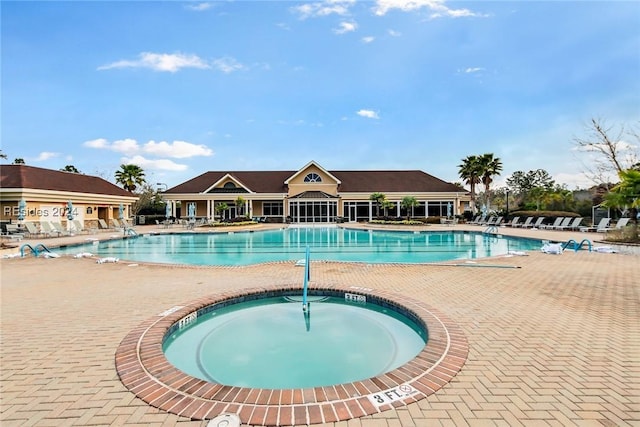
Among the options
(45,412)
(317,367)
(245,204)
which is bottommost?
(317,367)

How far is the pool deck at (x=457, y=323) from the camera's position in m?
2.70

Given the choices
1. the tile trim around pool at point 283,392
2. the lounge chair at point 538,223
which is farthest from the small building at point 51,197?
the lounge chair at point 538,223

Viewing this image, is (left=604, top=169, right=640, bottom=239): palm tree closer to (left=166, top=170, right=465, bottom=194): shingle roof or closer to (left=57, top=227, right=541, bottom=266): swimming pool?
(left=57, top=227, right=541, bottom=266): swimming pool

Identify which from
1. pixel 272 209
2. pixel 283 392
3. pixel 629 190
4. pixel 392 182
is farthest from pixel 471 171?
pixel 283 392

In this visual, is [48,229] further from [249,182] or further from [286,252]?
[249,182]

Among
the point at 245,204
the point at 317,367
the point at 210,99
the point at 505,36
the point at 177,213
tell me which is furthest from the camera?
the point at 177,213

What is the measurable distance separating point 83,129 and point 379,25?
96.8ft

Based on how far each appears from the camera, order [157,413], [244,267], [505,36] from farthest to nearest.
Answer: [505,36]
[244,267]
[157,413]

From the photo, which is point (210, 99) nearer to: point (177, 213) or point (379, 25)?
point (379, 25)

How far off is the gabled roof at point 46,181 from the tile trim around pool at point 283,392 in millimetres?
28440

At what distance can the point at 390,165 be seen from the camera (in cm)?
4875

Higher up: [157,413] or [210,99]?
[210,99]

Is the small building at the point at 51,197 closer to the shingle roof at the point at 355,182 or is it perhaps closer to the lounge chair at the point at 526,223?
the shingle roof at the point at 355,182

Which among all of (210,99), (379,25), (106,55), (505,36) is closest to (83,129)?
(210,99)
